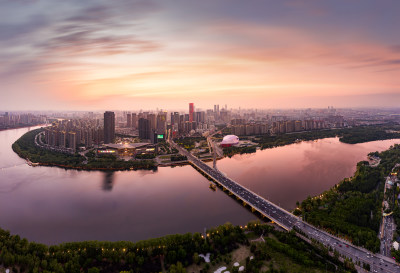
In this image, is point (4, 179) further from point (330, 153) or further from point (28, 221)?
point (330, 153)

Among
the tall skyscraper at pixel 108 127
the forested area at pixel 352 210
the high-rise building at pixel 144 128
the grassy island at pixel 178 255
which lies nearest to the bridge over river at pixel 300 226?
the forested area at pixel 352 210

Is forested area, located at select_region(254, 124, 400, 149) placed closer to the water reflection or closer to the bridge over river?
the bridge over river

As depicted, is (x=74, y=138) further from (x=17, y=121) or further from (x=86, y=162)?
(x=17, y=121)

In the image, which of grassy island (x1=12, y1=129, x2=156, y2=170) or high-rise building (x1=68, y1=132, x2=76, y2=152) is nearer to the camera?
grassy island (x1=12, y1=129, x2=156, y2=170)

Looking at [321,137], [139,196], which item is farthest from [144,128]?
[321,137]

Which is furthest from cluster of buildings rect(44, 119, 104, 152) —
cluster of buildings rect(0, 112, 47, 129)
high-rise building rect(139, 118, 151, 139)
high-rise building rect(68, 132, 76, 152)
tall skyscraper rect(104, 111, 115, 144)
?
cluster of buildings rect(0, 112, 47, 129)

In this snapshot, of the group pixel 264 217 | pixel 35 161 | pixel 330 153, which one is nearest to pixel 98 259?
pixel 264 217

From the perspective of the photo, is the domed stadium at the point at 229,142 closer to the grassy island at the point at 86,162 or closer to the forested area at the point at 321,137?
the forested area at the point at 321,137
